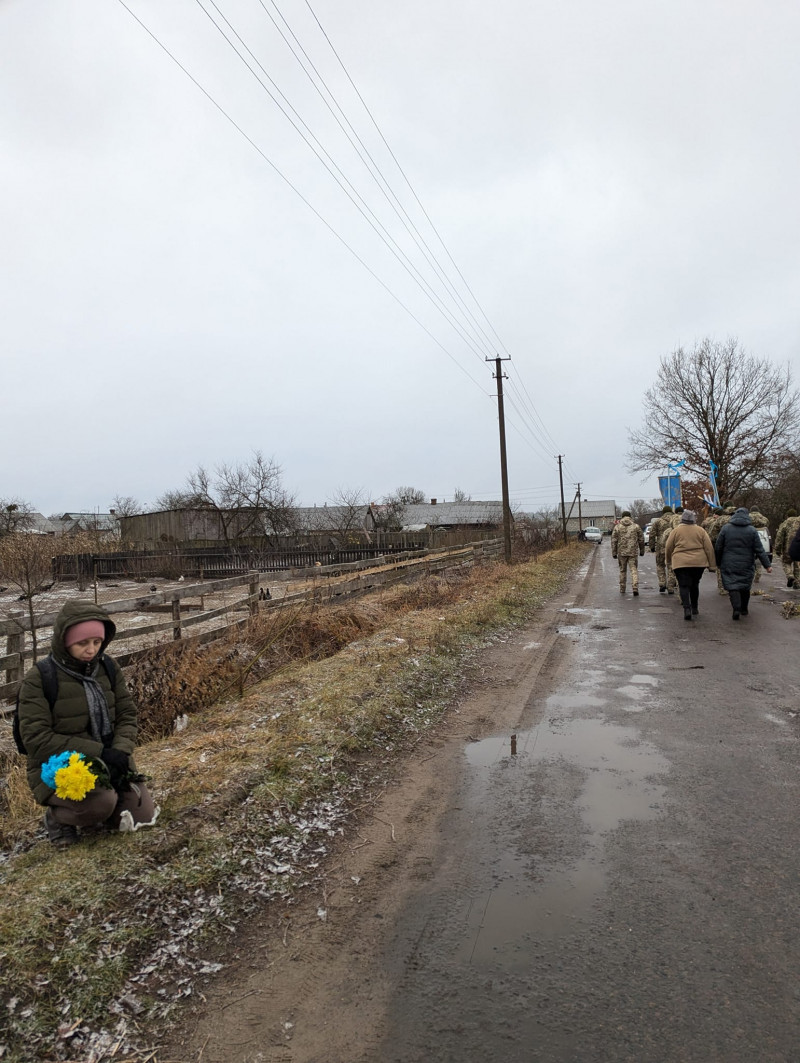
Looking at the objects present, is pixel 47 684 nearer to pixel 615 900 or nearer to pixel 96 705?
pixel 96 705

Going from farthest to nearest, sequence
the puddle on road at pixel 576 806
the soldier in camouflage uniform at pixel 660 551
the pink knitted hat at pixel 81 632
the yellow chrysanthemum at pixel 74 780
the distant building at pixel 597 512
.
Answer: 1. the distant building at pixel 597 512
2. the soldier in camouflage uniform at pixel 660 551
3. the pink knitted hat at pixel 81 632
4. the yellow chrysanthemum at pixel 74 780
5. the puddle on road at pixel 576 806

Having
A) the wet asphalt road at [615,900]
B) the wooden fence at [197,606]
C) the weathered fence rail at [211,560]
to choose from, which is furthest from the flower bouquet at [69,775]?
the weathered fence rail at [211,560]

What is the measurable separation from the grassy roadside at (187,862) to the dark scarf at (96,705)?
20.8 inches

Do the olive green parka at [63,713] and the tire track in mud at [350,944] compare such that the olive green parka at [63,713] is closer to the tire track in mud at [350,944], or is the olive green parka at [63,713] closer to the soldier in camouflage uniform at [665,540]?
the tire track in mud at [350,944]

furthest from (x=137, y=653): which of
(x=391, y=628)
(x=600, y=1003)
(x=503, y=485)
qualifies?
(x=503, y=485)

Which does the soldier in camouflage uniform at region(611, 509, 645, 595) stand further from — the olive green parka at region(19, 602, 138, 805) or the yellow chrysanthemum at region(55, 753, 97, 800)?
the yellow chrysanthemum at region(55, 753, 97, 800)

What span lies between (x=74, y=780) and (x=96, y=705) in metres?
0.44

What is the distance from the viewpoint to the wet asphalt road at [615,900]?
2234 millimetres

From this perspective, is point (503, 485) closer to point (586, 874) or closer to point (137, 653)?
point (137, 653)

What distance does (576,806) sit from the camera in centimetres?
398

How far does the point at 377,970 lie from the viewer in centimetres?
260

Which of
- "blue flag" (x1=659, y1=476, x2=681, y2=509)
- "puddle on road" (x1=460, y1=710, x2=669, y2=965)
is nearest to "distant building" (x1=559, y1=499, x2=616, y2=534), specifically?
"blue flag" (x1=659, y1=476, x2=681, y2=509)

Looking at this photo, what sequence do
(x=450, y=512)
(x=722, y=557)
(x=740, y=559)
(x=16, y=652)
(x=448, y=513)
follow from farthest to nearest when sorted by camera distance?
(x=450, y=512)
(x=448, y=513)
(x=722, y=557)
(x=740, y=559)
(x=16, y=652)

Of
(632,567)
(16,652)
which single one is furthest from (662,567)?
(16,652)
